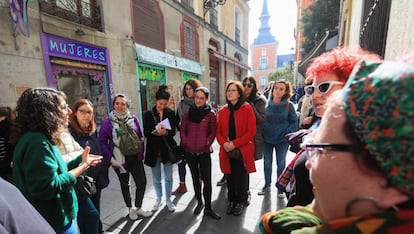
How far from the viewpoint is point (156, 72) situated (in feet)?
29.0

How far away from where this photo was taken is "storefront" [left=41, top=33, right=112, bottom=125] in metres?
5.06

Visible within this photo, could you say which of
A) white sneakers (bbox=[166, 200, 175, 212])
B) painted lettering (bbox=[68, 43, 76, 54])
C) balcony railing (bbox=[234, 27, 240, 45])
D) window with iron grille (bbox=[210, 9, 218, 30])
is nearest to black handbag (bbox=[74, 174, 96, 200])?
white sneakers (bbox=[166, 200, 175, 212])

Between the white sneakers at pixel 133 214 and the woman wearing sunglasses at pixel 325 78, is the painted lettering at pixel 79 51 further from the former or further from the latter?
the woman wearing sunglasses at pixel 325 78

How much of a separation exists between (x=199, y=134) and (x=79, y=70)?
4730 millimetres

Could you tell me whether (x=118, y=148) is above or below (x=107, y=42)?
below

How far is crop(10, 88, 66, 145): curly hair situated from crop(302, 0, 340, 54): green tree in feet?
53.1

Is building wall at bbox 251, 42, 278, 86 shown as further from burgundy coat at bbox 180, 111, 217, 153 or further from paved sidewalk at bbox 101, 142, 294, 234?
burgundy coat at bbox 180, 111, 217, 153

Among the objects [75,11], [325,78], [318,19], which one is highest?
[318,19]

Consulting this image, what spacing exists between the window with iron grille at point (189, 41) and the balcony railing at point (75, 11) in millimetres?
4696

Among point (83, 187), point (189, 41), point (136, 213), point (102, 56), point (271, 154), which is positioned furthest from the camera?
point (189, 41)

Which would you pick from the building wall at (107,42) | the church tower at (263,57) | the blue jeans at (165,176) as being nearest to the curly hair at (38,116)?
the blue jeans at (165,176)

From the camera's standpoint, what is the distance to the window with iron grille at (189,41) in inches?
413

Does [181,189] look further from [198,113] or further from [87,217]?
[87,217]

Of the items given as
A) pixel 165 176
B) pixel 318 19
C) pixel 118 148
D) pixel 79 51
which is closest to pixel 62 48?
pixel 79 51
